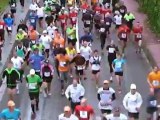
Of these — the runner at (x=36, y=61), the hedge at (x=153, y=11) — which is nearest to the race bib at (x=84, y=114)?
the runner at (x=36, y=61)

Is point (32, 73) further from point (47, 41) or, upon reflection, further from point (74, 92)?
point (47, 41)

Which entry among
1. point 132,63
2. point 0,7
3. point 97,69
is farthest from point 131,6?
point 97,69

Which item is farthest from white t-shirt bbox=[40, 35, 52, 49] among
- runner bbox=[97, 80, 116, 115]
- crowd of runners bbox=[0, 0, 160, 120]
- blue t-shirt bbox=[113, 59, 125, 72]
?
runner bbox=[97, 80, 116, 115]

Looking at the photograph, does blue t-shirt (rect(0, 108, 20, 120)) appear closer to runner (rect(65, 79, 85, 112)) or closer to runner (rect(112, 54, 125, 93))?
runner (rect(65, 79, 85, 112))

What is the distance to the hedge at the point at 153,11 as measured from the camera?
31583 mm

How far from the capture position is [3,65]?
81.8 ft

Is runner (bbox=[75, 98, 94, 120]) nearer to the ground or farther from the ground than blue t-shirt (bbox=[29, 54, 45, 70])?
nearer to the ground

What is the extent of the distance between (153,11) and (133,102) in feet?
55.3

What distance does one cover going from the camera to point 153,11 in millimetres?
33344

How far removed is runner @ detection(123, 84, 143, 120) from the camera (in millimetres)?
17062

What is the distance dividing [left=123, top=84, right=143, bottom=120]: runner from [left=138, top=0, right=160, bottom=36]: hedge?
45.1 ft

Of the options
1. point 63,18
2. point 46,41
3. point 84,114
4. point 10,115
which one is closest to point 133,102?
point 84,114

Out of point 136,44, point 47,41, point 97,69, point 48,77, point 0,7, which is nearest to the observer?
point 48,77

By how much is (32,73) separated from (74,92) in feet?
5.92
